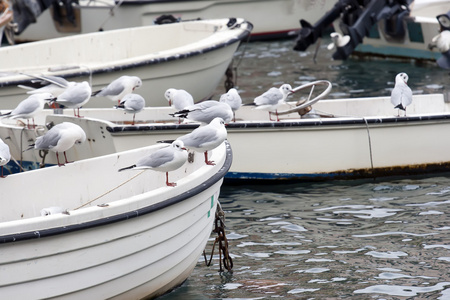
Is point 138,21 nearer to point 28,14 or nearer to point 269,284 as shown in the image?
point 28,14

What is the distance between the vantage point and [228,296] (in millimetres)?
6410

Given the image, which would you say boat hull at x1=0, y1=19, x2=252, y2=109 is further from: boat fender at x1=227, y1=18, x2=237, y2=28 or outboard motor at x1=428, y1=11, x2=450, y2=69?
outboard motor at x1=428, y1=11, x2=450, y2=69

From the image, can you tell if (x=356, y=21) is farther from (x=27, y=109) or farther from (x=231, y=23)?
(x=27, y=109)

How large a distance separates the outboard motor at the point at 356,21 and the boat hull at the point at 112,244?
32.7 feet

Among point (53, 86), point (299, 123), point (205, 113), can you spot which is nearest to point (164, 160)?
point (205, 113)

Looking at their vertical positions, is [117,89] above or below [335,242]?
above

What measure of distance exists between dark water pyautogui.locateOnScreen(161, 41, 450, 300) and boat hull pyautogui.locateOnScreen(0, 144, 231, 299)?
0.50 m

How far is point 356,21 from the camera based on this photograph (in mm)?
16219

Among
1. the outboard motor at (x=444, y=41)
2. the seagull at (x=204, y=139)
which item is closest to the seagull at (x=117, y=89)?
the seagull at (x=204, y=139)

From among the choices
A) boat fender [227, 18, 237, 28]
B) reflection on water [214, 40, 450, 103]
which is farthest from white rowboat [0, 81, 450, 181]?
boat fender [227, 18, 237, 28]

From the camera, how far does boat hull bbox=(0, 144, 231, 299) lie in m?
5.10

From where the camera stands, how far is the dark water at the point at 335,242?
6.52m

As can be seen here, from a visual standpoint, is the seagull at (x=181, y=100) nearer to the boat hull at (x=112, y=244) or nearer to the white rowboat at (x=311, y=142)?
the white rowboat at (x=311, y=142)

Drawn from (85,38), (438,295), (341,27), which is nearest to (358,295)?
(438,295)
